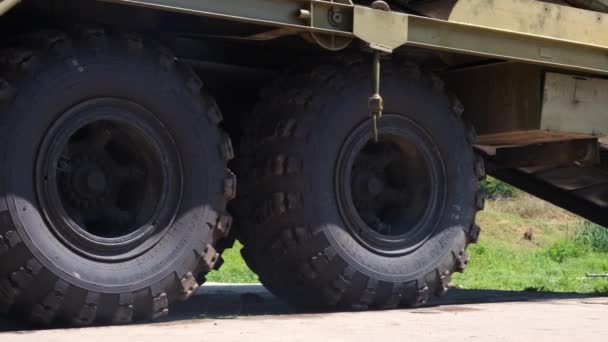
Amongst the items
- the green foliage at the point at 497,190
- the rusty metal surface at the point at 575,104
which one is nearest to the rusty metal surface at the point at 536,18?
the rusty metal surface at the point at 575,104

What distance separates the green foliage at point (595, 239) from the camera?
72.3ft

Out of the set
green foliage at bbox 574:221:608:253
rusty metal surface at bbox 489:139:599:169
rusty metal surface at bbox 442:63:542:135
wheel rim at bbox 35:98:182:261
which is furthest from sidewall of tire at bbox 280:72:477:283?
green foliage at bbox 574:221:608:253

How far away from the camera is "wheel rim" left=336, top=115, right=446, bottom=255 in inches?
292

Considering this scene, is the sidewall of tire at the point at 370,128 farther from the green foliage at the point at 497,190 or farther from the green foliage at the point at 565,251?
the green foliage at the point at 497,190

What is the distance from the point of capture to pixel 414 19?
23.0 ft

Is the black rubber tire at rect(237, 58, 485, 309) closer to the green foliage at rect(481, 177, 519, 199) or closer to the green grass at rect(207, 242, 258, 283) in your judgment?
the green grass at rect(207, 242, 258, 283)

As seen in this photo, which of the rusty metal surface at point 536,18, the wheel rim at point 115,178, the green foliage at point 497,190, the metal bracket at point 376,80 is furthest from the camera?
the green foliage at point 497,190

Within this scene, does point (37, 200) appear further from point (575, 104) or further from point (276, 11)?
point (575, 104)

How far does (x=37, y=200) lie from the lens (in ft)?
19.0

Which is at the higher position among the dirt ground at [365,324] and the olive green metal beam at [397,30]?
the olive green metal beam at [397,30]

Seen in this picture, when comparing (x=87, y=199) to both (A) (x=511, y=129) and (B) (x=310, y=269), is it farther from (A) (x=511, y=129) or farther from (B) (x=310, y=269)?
(A) (x=511, y=129)

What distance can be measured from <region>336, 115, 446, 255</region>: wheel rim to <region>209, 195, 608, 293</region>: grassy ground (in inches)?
128

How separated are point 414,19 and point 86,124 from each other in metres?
2.02

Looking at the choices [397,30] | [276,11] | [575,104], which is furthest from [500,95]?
[276,11]
